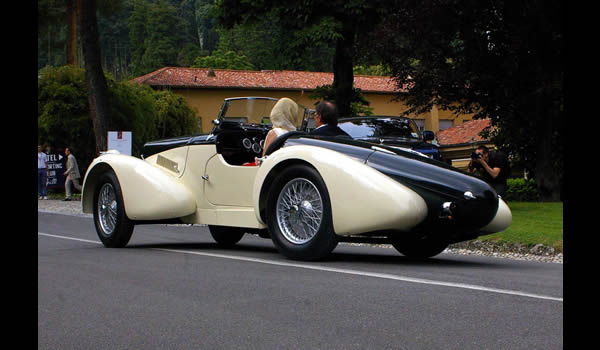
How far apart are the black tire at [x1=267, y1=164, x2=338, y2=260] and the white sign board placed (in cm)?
1449

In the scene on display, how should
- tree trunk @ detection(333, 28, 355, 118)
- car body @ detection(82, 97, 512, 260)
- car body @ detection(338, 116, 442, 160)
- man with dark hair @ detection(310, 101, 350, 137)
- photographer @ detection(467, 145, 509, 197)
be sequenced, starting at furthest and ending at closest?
1. tree trunk @ detection(333, 28, 355, 118)
2. photographer @ detection(467, 145, 509, 197)
3. car body @ detection(338, 116, 442, 160)
4. man with dark hair @ detection(310, 101, 350, 137)
5. car body @ detection(82, 97, 512, 260)

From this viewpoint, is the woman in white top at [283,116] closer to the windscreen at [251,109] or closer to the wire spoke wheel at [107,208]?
the windscreen at [251,109]

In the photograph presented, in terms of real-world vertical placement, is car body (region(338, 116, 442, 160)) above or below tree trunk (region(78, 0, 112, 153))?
below

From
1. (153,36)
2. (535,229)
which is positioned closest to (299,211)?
(535,229)

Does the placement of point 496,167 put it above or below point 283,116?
below

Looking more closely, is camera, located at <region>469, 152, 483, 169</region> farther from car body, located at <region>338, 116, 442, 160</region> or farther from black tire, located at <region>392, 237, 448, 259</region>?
black tire, located at <region>392, 237, 448, 259</region>

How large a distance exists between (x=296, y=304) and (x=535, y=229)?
7.08 metres

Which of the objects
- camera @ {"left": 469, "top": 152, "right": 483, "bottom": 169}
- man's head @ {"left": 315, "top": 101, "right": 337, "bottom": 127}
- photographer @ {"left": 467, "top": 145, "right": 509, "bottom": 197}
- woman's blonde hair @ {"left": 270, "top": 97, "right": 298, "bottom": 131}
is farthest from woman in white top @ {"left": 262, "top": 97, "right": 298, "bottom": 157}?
camera @ {"left": 469, "top": 152, "right": 483, "bottom": 169}

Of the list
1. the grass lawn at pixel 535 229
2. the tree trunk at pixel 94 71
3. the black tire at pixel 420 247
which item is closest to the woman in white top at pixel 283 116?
the black tire at pixel 420 247

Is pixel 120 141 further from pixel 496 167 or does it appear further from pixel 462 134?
pixel 462 134

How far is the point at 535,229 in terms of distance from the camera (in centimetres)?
1113

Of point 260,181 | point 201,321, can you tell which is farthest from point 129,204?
point 201,321

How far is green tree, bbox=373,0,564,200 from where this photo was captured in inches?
742
